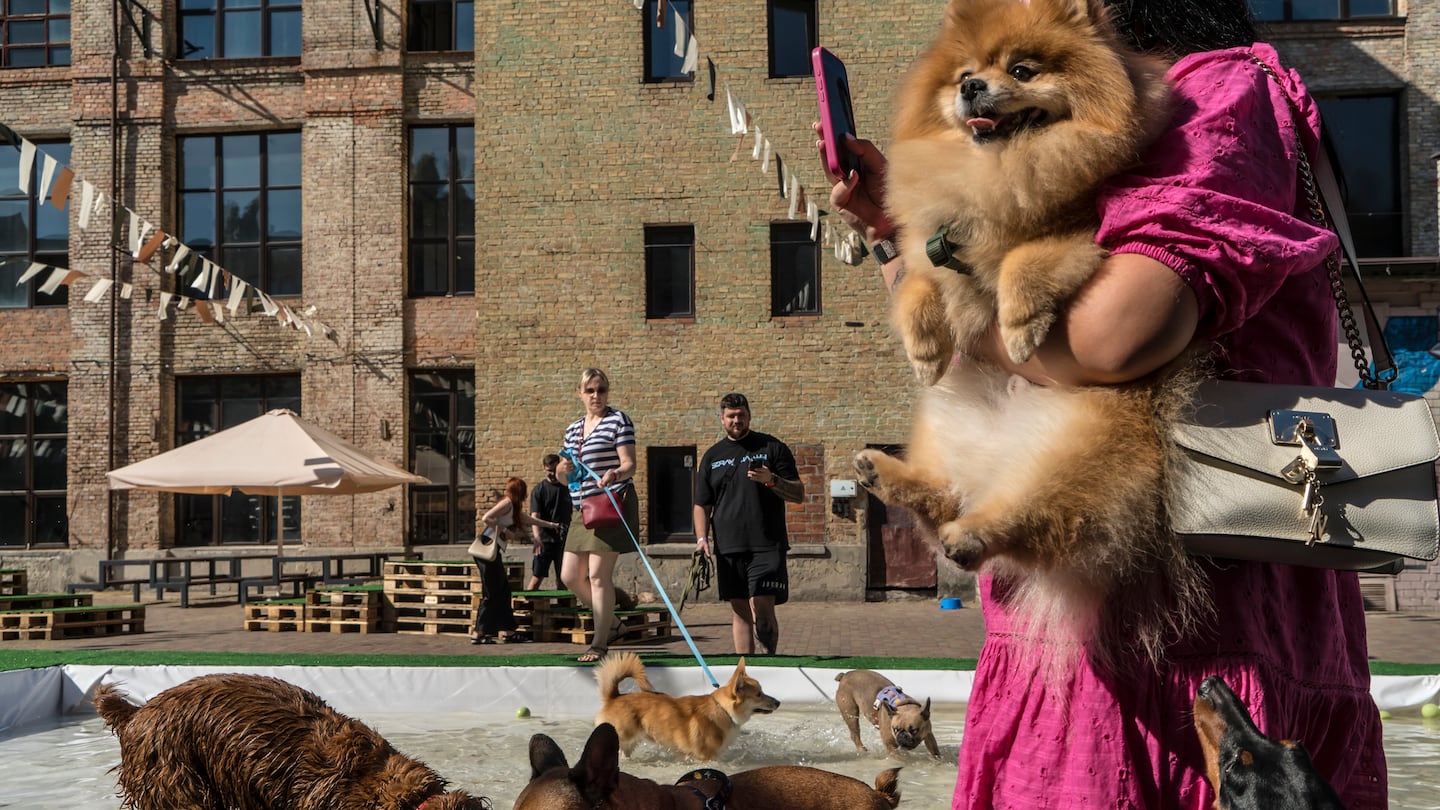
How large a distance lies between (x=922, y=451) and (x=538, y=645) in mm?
11325

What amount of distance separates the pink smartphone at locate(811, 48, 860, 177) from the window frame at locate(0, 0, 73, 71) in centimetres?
2547

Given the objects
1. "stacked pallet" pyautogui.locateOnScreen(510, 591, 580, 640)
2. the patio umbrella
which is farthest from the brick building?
"stacked pallet" pyautogui.locateOnScreen(510, 591, 580, 640)

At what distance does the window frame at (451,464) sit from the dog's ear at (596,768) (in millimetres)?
19401

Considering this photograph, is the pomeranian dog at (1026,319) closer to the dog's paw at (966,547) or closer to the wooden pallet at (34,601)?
the dog's paw at (966,547)

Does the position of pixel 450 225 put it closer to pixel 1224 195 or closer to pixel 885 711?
pixel 885 711

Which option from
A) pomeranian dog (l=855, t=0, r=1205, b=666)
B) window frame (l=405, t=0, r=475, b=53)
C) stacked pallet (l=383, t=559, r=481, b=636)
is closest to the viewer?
pomeranian dog (l=855, t=0, r=1205, b=666)

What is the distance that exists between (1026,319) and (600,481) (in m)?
8.75

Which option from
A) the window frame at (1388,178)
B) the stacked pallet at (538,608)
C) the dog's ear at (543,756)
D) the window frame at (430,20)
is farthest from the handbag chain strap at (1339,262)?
the window frame at (430,20)

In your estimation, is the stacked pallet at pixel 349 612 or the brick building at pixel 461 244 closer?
the stacked pallet at pixel 349 612

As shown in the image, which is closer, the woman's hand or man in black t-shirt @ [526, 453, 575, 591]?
the woman's hand

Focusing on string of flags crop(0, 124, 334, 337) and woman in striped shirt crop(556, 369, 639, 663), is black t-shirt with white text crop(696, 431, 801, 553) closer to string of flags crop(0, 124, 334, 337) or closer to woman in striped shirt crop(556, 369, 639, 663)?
woman in striped shirt crop(556, 369, 639, 663)

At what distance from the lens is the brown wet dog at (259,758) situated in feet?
10.9

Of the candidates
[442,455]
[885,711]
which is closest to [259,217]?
[442,455]

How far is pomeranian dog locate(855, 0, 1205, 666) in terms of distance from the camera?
1.66 m
